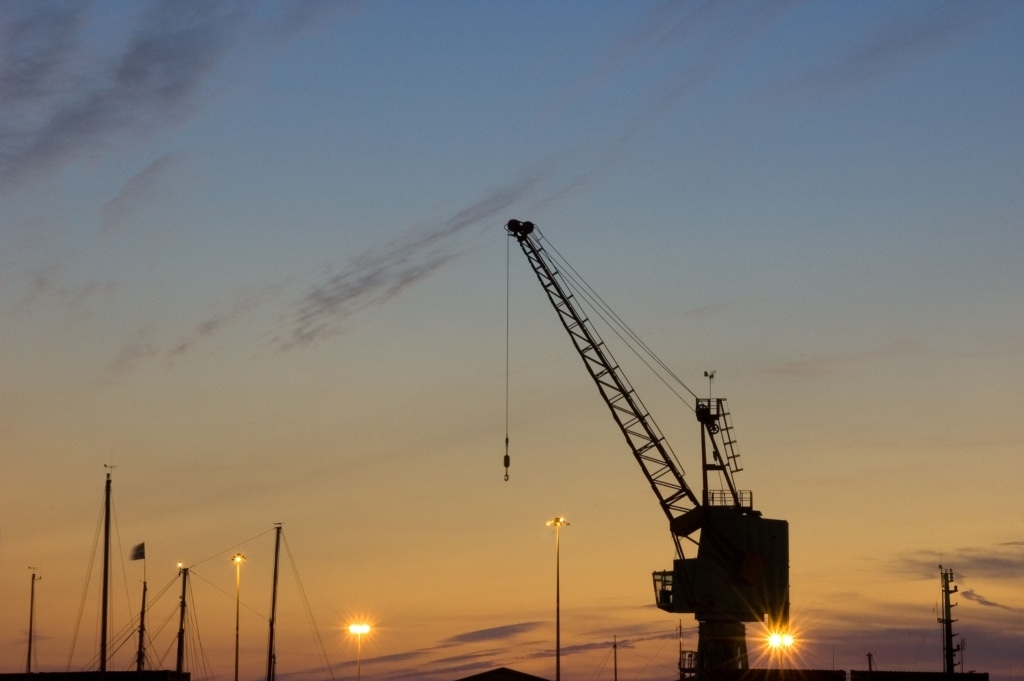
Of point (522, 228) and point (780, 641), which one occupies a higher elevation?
point (522, 228)

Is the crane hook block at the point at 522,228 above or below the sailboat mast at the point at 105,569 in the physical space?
above

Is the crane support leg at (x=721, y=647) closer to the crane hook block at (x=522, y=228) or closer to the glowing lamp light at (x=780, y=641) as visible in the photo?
the glowing lamp light at (x=780, y=641)

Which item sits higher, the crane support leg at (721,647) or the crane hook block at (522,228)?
the crane hook block at (522,228)

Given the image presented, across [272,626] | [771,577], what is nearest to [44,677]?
[272,626]

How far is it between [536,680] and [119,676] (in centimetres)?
4070

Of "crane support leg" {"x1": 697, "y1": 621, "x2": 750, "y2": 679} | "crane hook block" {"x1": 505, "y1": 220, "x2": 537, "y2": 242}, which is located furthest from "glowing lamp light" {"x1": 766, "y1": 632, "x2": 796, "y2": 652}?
"crane hook block" {"x1": 505, "y1": 220, "x2": 537, "y2": 242}

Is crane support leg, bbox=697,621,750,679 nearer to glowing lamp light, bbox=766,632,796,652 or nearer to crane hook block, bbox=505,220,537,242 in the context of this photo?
glowing lamp light, bbox=766,632,796,652

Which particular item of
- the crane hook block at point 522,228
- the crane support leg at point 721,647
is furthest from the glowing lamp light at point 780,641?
the crane hook block at point 522,228

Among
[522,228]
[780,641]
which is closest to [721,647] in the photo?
[780,641]

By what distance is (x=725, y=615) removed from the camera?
11825cm

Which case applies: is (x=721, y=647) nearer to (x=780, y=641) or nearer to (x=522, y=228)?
(x=780, y=641)

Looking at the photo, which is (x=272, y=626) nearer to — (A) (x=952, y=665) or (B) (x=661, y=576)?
(B) (x=661, y=576)

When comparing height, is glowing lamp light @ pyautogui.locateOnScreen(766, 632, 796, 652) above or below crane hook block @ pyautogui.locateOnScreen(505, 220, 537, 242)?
below

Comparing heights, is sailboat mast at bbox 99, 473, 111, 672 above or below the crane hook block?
below
